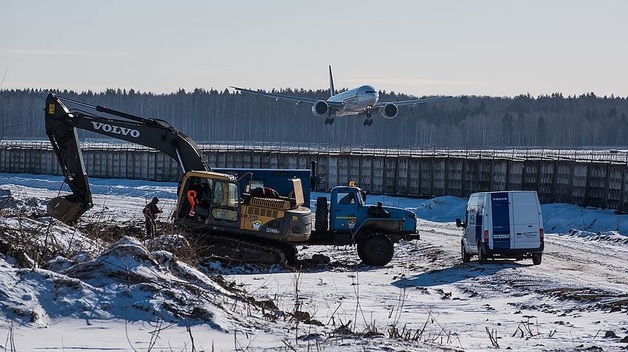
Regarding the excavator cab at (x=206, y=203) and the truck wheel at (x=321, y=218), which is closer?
the excavator cab at (x=206, y=203)

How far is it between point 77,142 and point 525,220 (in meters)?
12.5

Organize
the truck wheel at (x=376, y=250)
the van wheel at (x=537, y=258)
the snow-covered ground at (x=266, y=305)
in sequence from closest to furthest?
the snow-covered ground at (x=266, y=305), the van wheel at (x=537, y=258), the truck wheel at (x=376, y=250)

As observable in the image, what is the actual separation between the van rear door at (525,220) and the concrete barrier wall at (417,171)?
19891mm

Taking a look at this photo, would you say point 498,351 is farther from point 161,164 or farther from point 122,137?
point 161,164


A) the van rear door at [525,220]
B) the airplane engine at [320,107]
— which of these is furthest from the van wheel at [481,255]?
the airplane engine at [320,107]

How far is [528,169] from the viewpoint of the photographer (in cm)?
5503

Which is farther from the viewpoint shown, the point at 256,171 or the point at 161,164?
the point at 161,164

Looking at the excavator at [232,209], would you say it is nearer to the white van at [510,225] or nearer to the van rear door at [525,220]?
the white van at [510,225]

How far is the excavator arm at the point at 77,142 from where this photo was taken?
96.4 ft

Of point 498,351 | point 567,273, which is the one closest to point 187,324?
point 498,351

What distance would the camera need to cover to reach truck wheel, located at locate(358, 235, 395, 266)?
1203 inches

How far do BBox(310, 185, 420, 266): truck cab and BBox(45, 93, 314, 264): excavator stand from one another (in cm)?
153

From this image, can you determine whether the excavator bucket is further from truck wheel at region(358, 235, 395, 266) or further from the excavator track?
truck wheel at region(358, 235, 395, 266)

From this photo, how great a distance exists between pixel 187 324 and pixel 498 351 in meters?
3.91
